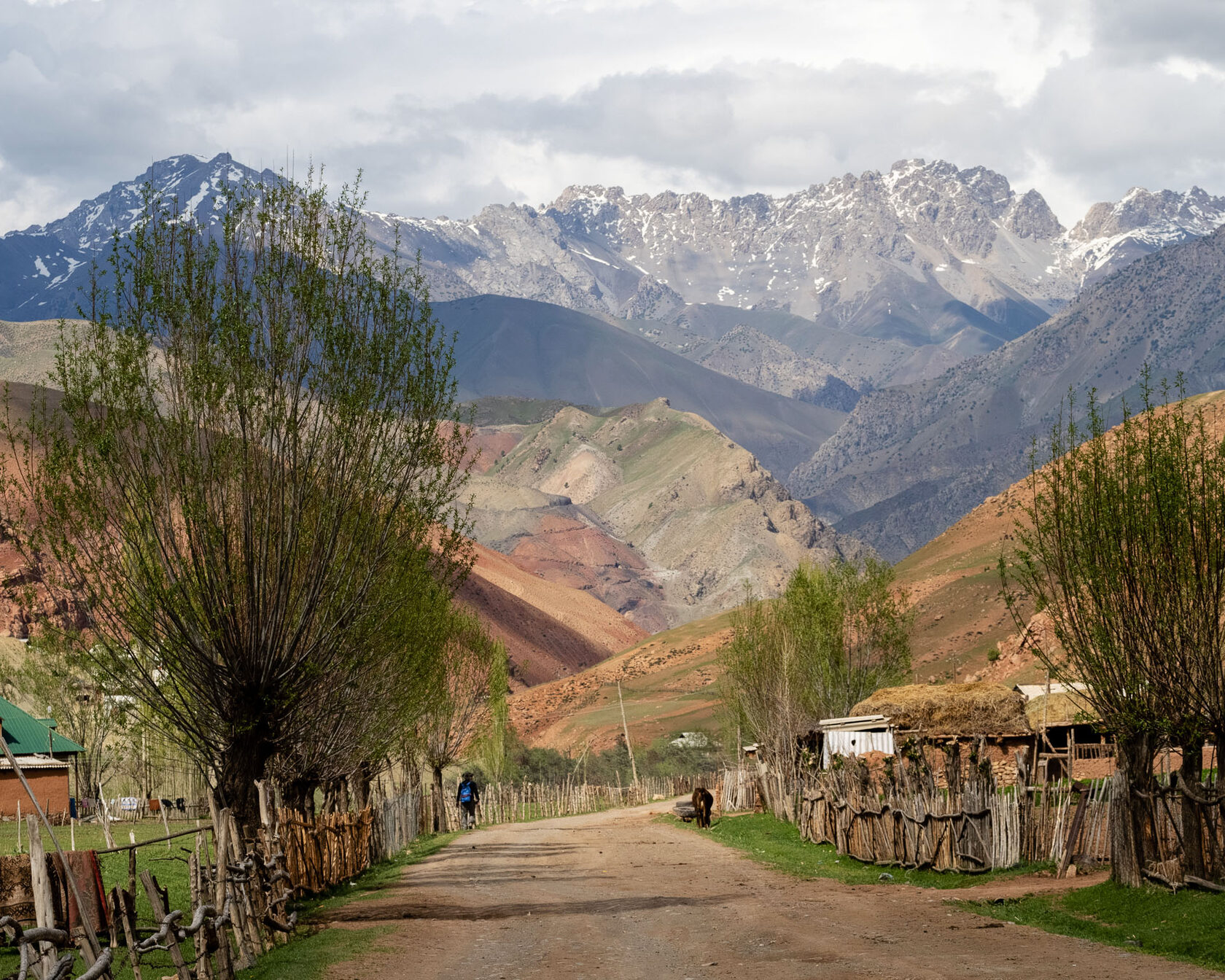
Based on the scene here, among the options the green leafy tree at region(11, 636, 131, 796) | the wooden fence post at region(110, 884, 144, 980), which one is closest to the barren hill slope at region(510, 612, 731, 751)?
the green leafy tree at region(11, 636, 131, 796)

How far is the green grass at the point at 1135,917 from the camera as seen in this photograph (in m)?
15.6

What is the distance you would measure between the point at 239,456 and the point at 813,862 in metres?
16.4

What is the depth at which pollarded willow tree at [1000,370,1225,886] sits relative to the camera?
59.9 feet

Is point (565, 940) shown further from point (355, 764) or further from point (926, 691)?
point (926, 691)

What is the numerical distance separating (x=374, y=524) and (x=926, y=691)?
977 inches

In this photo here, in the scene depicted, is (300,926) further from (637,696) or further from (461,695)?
(637,696)

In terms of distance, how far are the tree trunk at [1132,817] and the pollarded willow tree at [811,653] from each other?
2467cm

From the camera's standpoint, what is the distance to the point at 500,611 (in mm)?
157875

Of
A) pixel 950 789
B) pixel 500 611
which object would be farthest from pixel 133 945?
pixel 500 611

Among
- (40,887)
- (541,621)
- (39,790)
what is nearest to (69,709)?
(39,790)

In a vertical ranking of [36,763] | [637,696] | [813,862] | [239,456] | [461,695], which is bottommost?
[813,862]

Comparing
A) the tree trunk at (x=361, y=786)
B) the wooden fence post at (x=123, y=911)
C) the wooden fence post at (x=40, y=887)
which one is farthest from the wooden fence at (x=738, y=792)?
the wooden fence post at (x=40, y=887)

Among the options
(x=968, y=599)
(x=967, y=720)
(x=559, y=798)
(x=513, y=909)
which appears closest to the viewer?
(x=513, y=909)

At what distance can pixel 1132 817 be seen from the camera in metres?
19.6
